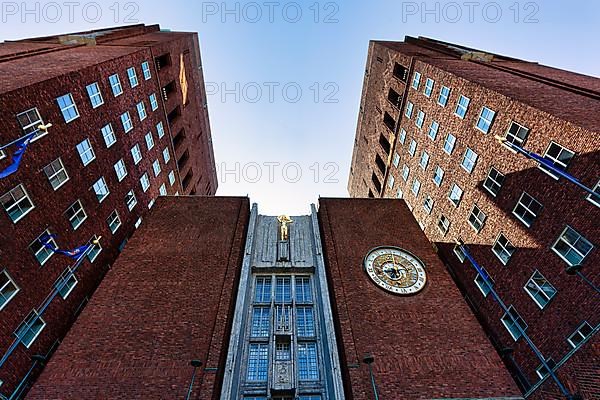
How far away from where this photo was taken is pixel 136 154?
33156mm

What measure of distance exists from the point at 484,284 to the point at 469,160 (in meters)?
9.86

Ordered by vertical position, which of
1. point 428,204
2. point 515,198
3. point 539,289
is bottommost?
point 428,204

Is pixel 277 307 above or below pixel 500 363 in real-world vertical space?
below

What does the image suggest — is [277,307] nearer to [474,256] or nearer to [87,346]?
[87,346]

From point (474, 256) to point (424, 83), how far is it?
62.4 feet

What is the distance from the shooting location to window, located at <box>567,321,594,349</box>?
16.5 m

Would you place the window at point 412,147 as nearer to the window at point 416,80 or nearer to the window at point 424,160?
A: the window at point 424,160

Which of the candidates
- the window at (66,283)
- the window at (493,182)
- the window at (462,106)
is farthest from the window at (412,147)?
the window at (66,283)

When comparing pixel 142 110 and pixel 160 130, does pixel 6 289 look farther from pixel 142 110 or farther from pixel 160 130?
pixel 160 130

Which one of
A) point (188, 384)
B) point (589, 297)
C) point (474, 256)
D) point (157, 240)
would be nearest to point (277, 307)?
point (188, 384)

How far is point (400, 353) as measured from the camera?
1892 centimetres

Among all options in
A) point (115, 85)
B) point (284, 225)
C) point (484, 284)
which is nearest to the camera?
point (484, 284)

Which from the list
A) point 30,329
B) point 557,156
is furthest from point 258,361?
point 557,156

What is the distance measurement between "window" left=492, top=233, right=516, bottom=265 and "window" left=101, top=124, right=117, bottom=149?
102 feet
